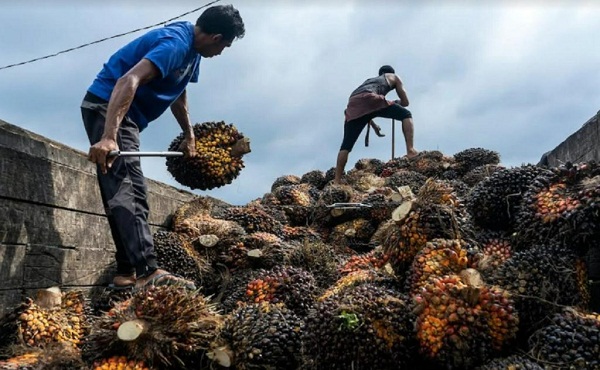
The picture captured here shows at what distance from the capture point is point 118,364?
245cm

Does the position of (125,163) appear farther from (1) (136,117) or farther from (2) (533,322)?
(2) (533,322)

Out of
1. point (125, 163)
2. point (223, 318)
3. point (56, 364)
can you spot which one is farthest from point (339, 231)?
point (56, 364)

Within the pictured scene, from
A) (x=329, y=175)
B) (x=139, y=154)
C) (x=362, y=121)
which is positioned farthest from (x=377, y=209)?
(x=329, y=175)

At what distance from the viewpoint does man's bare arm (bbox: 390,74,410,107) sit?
Answer: 9.27 metres

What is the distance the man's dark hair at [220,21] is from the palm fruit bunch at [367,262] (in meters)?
1.84

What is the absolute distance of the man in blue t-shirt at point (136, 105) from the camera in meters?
3.35

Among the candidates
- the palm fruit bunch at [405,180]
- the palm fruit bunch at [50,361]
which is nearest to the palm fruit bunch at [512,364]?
the palm fruit bunch at [50,361]

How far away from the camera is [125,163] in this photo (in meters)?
3.51

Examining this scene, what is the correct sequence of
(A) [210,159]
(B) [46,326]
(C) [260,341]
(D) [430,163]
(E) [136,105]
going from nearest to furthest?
(C) [260,341], (B) [46,326], (E) [136,105], (A) [210,159], (D) [430,163]

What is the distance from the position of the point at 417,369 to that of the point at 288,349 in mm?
582

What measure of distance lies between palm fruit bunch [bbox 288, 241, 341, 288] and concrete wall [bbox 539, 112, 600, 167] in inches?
68.8

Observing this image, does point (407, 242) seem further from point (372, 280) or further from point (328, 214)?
point (328, 214)

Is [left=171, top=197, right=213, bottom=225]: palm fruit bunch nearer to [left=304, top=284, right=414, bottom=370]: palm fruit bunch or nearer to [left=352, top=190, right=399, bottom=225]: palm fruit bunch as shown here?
Result: [left=352, top=190, right=399, bottom=225]: palm fruit bunch

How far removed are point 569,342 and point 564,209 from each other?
853 millimetres
